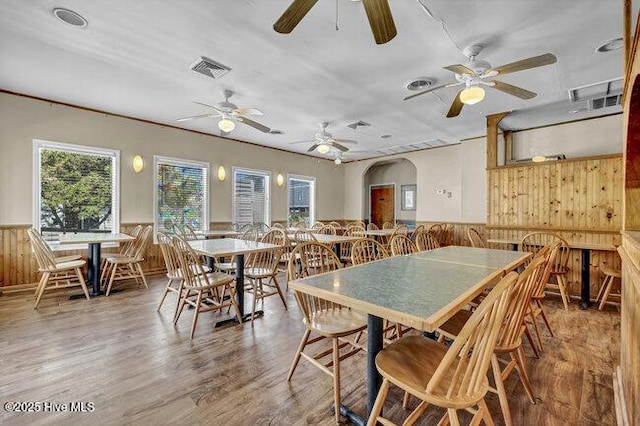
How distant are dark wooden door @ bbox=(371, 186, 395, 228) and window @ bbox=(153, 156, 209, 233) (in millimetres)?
5242

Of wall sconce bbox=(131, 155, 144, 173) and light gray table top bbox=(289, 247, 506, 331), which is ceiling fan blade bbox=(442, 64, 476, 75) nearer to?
light gray table top bbox=(289, 247, 506, 331)

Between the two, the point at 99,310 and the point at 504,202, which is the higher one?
the point at 504,202

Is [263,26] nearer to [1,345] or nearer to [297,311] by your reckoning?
[297,311]

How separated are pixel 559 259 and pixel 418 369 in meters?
3.80

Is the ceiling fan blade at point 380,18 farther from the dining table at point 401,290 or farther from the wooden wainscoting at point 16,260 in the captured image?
the wooden wainscoting at point 16,260

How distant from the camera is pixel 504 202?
5.12m

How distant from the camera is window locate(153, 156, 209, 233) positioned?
5.65m

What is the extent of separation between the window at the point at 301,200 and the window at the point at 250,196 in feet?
2.65

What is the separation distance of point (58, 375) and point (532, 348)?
3.73m

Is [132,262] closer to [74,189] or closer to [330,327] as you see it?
[74,189]

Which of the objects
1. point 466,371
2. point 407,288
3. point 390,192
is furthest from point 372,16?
point 390,192

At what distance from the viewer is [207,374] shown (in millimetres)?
2141

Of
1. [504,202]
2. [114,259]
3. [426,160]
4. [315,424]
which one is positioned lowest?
[315,424]

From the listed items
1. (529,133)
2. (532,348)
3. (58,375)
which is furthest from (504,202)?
(58,375)
